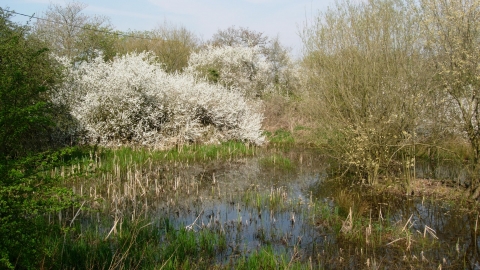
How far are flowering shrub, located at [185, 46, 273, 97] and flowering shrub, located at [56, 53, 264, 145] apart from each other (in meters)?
8.40

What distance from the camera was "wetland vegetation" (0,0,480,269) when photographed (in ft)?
15.1

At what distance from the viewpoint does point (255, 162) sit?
13.4 metres

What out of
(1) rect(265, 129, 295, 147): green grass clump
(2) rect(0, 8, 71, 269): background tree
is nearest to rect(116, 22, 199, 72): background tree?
(1) rect(265, 129, 295, 147): green grass clump

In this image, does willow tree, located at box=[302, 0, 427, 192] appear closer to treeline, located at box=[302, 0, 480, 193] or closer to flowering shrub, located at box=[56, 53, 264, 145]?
treeline, located at box=[302, 0, 480, 193]

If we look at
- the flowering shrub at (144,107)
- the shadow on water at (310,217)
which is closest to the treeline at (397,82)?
the shadow on water at (310,217)

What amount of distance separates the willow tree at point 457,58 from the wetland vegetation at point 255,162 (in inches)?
1.4

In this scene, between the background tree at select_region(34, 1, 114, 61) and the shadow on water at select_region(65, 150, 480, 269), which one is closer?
the shadow on water at select_region(65, 150, 480, 269)

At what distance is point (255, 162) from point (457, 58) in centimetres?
749

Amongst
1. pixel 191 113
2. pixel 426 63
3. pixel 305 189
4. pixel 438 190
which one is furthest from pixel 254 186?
pixel 191 113

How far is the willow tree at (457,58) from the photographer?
738 centimetres

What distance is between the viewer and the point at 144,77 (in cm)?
1420

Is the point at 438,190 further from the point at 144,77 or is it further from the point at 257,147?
the point at 144,77

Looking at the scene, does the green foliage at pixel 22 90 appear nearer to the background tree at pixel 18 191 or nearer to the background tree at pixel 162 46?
the background tree at pixel 18 191

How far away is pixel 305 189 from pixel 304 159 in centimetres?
476
